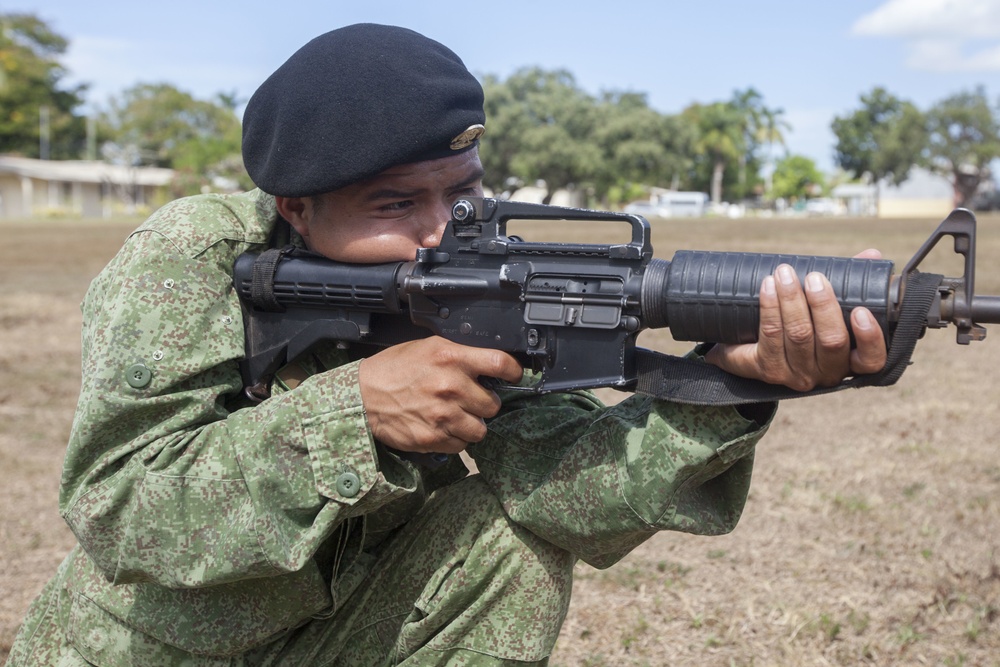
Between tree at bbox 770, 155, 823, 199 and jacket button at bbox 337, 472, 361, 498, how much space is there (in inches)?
3824

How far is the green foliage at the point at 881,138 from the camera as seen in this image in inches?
2648

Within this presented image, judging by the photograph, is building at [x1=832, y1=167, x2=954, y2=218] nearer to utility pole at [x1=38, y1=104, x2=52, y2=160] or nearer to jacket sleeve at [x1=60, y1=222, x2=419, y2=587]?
utility pole at [x1=38, y1=104, x2=52, y2=160]

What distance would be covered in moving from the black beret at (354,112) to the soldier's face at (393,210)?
0.04 metres

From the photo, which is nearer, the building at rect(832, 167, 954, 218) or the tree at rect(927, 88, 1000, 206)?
the tree at rect(927, 88, 1000, 206)

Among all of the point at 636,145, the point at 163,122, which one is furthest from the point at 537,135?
the point at 163,122

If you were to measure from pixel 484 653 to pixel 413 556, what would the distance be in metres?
0.30

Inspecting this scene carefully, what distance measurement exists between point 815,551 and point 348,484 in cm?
247

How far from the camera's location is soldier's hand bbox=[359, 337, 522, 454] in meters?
2.09

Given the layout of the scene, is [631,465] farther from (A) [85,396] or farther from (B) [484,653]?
(A) [85,396]

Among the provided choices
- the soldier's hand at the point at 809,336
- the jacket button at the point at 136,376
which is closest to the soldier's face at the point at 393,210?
the jacket button at the point at 136,376

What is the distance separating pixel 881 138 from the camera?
71.9 m

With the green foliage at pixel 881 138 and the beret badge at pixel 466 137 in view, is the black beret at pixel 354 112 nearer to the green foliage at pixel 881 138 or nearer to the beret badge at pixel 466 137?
the beret badge at pixel 466 137

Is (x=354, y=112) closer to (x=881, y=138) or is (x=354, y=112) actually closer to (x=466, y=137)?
(x=466, y=137)

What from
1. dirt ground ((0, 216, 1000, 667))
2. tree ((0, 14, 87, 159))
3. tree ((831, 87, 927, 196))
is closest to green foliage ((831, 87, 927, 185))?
tree ((831, 87, 927, 196))
